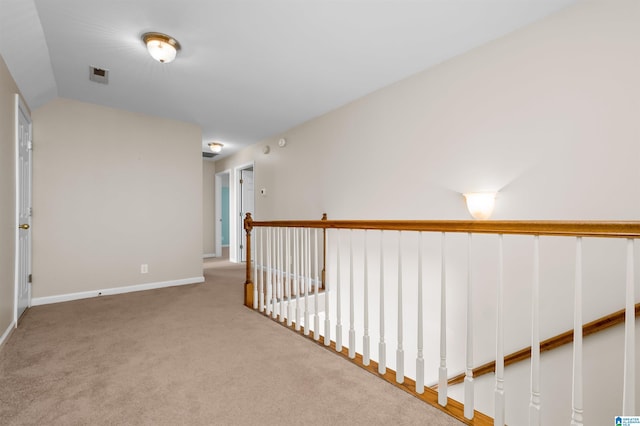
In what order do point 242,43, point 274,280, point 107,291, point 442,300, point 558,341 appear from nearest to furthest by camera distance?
point 442,300 < point 558,341 < point 242,43 < point 274,280 < point 107,291

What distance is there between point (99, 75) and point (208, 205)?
4.50 m

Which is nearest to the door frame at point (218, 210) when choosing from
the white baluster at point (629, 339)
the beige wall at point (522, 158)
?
the beige wall at point (522, 158)

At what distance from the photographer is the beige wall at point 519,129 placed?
193cm

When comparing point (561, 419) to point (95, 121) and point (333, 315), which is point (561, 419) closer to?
point (333, 315)

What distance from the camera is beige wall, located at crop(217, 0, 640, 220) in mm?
1933

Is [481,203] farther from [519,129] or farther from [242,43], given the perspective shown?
[242,43]

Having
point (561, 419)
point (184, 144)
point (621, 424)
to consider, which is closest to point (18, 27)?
point (184, 144)

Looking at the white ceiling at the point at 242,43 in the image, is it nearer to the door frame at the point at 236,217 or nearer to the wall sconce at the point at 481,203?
the wall sconce at the point at 481,203

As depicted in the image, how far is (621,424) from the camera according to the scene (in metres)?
1.12

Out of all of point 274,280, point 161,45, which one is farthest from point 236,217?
point 161,45

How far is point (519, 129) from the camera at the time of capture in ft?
7.71

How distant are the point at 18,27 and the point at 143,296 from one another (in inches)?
113

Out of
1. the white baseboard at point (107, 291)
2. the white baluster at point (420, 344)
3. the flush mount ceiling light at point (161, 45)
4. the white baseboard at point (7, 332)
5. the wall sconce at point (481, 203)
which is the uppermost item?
the flush mount ceiling light at point (161, 45)

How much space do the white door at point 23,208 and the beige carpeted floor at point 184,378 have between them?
1.39ft
